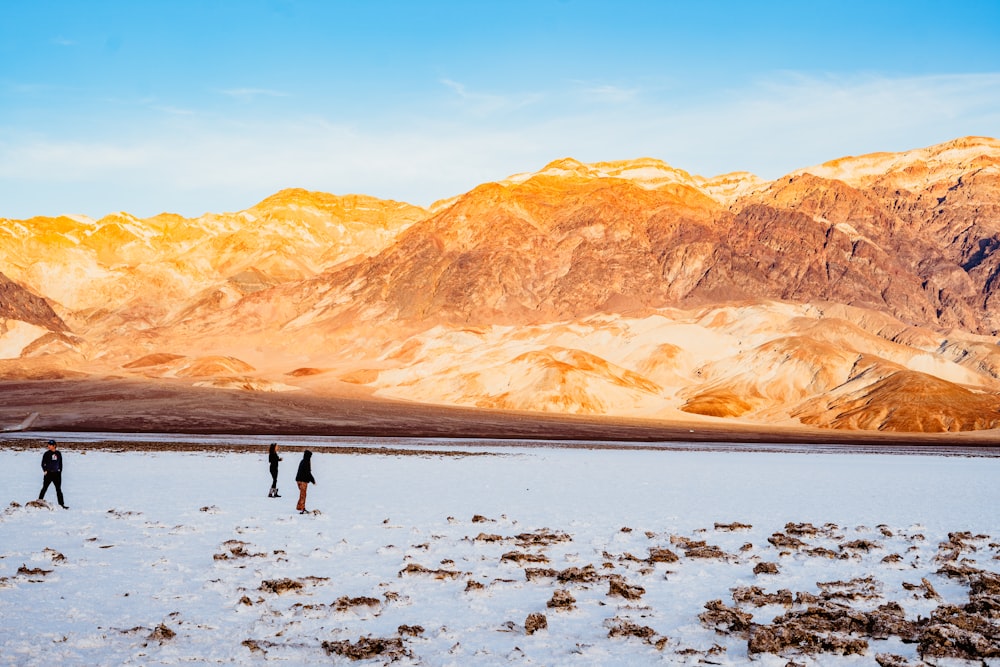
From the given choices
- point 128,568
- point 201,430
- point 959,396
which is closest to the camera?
point 128,568

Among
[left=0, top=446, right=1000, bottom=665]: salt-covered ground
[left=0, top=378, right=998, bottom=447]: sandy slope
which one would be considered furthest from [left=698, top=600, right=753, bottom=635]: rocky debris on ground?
[left=0, top=378, right=998, bottom=447]: sandy slope

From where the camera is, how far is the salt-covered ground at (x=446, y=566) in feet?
31.9

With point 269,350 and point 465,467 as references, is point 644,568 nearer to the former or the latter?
point 465,467

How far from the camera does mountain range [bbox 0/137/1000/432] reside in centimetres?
9306

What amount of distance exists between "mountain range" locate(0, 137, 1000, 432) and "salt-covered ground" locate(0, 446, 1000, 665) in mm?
61295

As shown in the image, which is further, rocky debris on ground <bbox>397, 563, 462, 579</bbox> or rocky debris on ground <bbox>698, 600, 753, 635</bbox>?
rocky debris on ground <bbox>397, 563, 462, 579</bbox>

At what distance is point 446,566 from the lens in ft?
44.6

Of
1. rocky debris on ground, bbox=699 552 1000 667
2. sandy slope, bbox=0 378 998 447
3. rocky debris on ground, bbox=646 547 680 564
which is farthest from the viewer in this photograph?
sandy slope, bbox=0 378 998 447

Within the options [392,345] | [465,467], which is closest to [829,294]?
[392,345]

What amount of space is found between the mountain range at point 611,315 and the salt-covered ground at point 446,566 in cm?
6130

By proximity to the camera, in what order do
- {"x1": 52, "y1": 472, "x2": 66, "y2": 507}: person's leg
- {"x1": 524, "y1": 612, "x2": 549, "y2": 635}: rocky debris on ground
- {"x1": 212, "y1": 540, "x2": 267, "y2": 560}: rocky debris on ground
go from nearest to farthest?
{"x1": 524, "y1": 612, "x2": 549, "y2": 635}: rocky debris on ground → {"x1": 212, "y1": 540, "x2": 267, "y2": 560}: rocky debris on ground → {"x1": 52, "y1": 472, "x2": 66, "y2": 507}: person's leg

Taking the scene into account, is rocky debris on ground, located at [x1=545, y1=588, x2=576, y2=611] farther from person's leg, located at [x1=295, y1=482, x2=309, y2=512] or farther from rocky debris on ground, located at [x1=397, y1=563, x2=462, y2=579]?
person's leg, located at [x1=295, y1=482, x2=309, y2=512]

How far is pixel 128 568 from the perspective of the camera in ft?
42.7

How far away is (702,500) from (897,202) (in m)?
196
